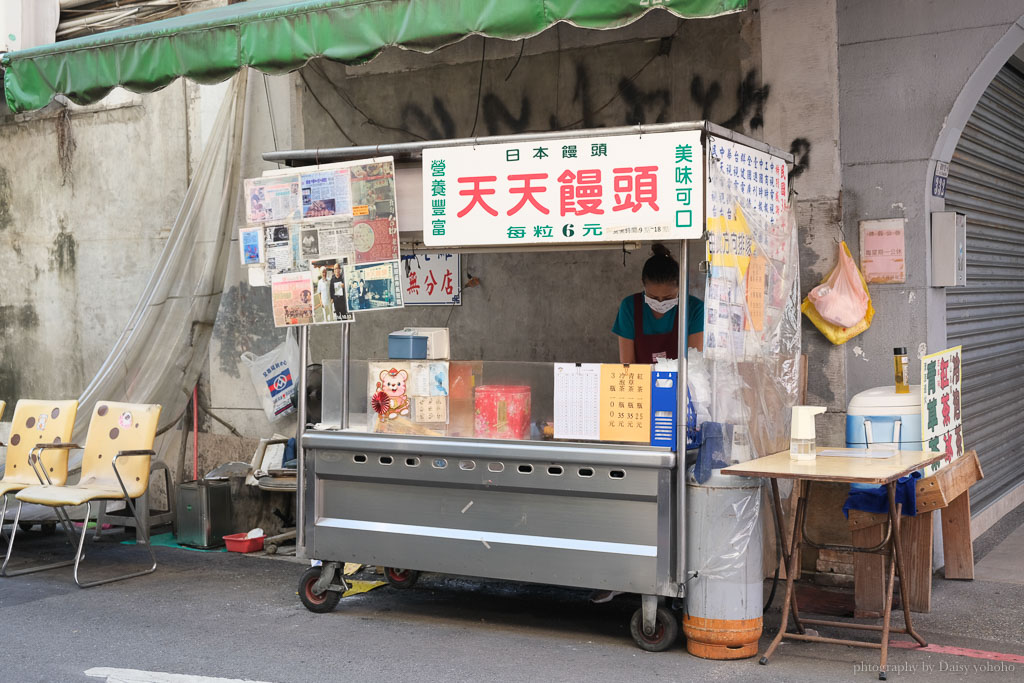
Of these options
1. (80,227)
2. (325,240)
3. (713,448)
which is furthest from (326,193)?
(80,227)

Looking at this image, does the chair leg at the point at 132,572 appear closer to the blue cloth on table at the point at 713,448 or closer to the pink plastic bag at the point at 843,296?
the blue cloth on table at the point at 713,448

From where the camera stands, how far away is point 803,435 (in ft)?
16.8

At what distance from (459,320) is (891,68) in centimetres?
342

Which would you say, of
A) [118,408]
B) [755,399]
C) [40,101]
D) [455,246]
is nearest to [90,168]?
[40,101]

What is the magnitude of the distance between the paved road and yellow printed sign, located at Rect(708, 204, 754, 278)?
1.92 m

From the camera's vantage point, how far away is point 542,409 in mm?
5613

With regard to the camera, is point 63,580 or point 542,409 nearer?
point 542,409

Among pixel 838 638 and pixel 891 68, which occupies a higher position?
pixel 891 68

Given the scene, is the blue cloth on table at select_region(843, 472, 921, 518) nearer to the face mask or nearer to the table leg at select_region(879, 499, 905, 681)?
the table leg at select_region(879, 499, 905, 681)

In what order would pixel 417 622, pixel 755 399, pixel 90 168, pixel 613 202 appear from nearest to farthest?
pixel 613 202, pixel 755 399, pixel 417 622, pixel 90 168

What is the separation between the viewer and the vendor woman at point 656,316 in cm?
611

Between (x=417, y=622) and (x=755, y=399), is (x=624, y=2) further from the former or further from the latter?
(x=417, y=622)

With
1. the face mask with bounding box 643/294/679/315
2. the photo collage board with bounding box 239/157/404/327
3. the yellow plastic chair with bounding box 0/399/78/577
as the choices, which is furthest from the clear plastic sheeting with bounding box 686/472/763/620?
the yellow plastic chair with bounding box 0/399/78/577

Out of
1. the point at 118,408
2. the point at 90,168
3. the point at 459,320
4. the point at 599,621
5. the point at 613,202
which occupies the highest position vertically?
the point at 90,168
